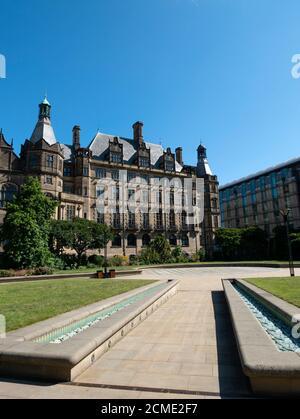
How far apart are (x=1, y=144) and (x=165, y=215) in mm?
31908

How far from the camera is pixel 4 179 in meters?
43.7

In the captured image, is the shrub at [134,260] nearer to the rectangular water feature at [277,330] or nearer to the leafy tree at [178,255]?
the leafy tree at [178,255]

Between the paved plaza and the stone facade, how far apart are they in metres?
39.9

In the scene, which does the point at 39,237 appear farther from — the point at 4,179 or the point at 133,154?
the point at 133,154

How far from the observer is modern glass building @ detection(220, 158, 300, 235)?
237ft

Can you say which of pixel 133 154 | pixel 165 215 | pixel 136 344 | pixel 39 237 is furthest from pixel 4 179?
pixel 136 344

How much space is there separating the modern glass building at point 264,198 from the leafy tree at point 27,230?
174ft

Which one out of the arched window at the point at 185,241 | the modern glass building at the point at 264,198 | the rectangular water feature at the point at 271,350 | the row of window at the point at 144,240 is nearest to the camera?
the rectangular water feature at the point at 271,350

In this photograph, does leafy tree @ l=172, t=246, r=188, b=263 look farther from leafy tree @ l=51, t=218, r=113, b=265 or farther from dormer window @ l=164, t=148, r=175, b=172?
dormer window @ l=164, t=148, r=175, b=172

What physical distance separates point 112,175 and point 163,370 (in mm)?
52690

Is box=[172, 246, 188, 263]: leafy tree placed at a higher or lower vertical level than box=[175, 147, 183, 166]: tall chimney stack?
lower

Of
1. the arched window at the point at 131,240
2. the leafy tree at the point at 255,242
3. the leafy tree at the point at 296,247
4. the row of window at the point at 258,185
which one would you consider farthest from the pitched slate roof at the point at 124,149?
the leafy tree at the point at 296,247

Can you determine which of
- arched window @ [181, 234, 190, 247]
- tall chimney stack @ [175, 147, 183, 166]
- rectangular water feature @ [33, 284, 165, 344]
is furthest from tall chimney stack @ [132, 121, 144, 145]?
rectangular water feature @ [33, 284, 165, 344]

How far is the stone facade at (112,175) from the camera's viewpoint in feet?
150
